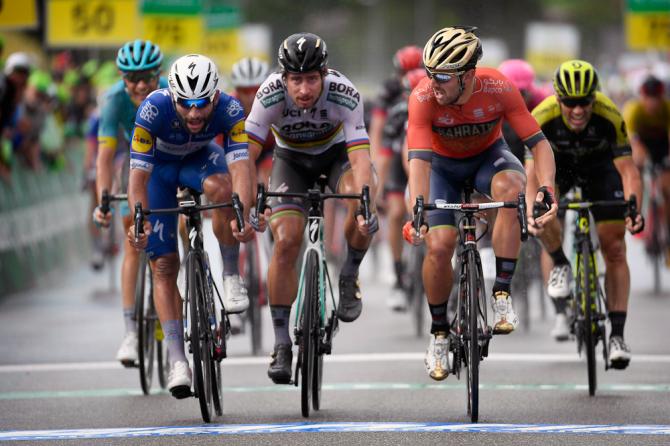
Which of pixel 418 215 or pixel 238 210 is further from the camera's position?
pixel 238 210

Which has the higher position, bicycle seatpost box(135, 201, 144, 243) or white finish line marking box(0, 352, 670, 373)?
bicycle seatpost box(135, 201, 144, 243)

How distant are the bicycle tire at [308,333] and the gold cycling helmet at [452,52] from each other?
4.64 feet

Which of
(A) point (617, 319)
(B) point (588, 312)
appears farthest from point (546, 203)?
(A) point (617, 319)

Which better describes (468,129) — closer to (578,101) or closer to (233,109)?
(578,101)

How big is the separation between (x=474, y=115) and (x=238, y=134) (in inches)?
56.2

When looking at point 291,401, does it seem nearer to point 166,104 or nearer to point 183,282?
point 183,282

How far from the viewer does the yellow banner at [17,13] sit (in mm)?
20953

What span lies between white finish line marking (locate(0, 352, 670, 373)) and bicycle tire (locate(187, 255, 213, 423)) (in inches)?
122

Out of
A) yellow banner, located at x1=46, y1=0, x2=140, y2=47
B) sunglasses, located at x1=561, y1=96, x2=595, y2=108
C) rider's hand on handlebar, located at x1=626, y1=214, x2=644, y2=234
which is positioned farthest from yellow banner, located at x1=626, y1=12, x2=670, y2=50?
rider's hand on handlebar, located at x1=626, y1=214, x2=644, y2=234

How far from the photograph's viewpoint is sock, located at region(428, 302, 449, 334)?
10.6 m

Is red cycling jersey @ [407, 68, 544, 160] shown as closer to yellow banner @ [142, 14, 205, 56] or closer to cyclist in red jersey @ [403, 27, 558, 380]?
cyclist in red jersey @ [403, 27, 558, 380]

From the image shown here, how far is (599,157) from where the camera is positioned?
39.6 ft

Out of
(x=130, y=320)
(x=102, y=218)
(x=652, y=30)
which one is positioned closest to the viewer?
(x=102, y=218)

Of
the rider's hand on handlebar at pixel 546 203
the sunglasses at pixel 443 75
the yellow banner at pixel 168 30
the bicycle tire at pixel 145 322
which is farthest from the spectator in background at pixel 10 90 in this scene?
the yellow banner at pixel 168 30
